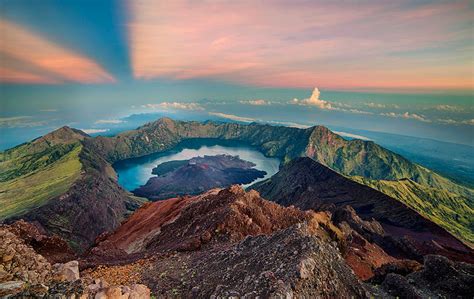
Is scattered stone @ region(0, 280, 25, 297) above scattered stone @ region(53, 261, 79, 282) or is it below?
above

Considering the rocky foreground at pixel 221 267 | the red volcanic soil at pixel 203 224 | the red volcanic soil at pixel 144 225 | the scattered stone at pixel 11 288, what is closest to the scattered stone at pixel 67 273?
the rocky foreground at pixel 221 267

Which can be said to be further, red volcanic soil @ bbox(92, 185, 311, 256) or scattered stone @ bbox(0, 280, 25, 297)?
red volcanic soil @ bbox(92, 185, 311, 256)

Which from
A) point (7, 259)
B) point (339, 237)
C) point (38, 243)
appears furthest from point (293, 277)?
point (339, 237)

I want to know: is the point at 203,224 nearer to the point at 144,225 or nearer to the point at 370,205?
the point at 144,225

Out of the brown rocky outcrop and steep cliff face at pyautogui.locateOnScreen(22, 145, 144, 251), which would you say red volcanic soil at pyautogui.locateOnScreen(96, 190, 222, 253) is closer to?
the brown rocky outcrop

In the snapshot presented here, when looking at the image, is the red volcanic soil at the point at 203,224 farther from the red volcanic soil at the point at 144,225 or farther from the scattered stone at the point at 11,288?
the scattered stone at the point at 11,288

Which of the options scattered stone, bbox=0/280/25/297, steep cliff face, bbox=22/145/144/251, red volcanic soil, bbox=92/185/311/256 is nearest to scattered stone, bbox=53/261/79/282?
scattered stone, bbox=0/280/25/297

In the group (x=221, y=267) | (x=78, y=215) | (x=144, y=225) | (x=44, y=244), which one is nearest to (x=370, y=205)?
(x=144, y=225)
